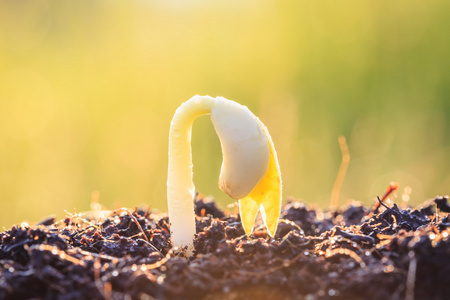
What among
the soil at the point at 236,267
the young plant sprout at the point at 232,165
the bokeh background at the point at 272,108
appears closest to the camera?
the soil at the point at 236,267

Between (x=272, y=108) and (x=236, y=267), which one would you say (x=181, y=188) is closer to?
(x=236, y=267)

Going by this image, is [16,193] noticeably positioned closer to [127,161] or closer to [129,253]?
[127,161]

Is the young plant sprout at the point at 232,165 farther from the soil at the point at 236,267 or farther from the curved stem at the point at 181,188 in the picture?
the soil at the point at 236,267

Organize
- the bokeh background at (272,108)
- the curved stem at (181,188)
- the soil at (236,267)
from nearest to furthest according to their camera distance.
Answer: the soil at (236,267) → the curved stem at (181,188) → the bokeh background at (272,108)

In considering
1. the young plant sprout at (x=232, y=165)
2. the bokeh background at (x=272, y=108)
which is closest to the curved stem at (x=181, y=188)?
the young plant sprout at (x=232, y=165)

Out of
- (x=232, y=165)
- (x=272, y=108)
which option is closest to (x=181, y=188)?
(x=232, y=165)

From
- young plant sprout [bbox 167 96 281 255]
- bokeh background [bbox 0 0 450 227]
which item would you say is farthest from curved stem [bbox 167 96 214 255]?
bokeh background [bbox 0 0 450 227]
